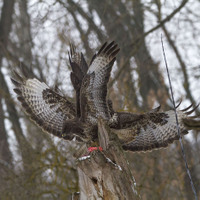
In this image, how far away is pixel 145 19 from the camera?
8438 millimetres

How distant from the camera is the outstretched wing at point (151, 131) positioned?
497 cm

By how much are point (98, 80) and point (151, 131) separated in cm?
131

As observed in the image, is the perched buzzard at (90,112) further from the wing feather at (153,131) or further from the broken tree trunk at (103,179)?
the broken tree trunk at (103,179)

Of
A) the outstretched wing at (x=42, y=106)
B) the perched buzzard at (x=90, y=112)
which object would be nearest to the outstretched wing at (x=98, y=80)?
the perched buzzard at (x=90, y=112)

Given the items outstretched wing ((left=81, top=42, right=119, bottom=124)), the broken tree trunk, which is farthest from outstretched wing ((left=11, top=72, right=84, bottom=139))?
the broken tree trunk

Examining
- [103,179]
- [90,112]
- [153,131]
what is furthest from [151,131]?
[103,179]

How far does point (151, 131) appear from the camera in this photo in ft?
17.1

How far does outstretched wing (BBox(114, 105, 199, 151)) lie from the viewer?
4969mm

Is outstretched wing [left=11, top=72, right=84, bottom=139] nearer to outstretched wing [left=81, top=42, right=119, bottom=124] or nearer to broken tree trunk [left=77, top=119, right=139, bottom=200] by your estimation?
outstretched wing [left=81, top=42, right=119, bottom=124]

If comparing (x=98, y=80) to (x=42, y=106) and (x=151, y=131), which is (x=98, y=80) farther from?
(x=151, y=131)

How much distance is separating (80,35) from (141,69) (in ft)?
4.22

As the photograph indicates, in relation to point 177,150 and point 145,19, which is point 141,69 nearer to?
point 177,150

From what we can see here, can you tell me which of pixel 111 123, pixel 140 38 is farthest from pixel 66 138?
pixel 140 38

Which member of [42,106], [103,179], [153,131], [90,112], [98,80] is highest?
[98,80]
